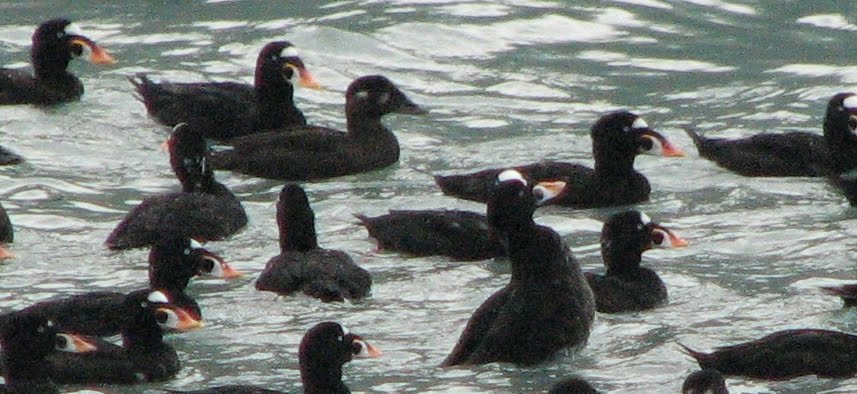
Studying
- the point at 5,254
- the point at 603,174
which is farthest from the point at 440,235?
the point at 5,254

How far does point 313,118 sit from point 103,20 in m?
4.04

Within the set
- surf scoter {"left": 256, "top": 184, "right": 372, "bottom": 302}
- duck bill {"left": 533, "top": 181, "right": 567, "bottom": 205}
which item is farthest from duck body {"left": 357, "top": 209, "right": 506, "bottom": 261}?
surf scoter {"left": 256, "top": 184, "right": 372, "bottom": 302}

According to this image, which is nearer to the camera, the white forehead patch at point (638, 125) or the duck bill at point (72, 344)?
the duck bill at point (72, 344)

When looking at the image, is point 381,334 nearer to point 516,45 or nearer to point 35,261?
point 35,261

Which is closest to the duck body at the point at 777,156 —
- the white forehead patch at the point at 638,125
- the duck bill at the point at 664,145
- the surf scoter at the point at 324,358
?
the duck bill at the point at 664,145

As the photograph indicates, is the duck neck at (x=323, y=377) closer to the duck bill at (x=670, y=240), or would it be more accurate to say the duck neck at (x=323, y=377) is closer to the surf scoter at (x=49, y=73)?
the duck bill at (x=670, y=240)

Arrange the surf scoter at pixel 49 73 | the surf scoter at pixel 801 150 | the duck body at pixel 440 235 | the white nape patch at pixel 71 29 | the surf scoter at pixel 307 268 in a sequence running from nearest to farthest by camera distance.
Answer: the surf scoter at pixel 307 268 < the duck body at pixel 440 235 < the surf scoter at pixel 801 150 < the surf scoter at pixel 49 73 < the white nape patch at pixel 71 29

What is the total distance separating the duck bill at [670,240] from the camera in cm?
1531

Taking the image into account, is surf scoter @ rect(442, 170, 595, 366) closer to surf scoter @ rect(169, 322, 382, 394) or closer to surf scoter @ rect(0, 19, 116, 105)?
surf scoter @ rect(169, 322, 382, 394)

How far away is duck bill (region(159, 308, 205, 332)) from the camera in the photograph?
44.4 ft

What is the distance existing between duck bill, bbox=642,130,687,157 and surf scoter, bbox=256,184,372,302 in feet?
11.2

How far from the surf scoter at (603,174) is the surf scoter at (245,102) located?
2.12 meters

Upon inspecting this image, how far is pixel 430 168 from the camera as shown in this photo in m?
18.7

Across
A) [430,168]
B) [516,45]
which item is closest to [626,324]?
[430,168]
